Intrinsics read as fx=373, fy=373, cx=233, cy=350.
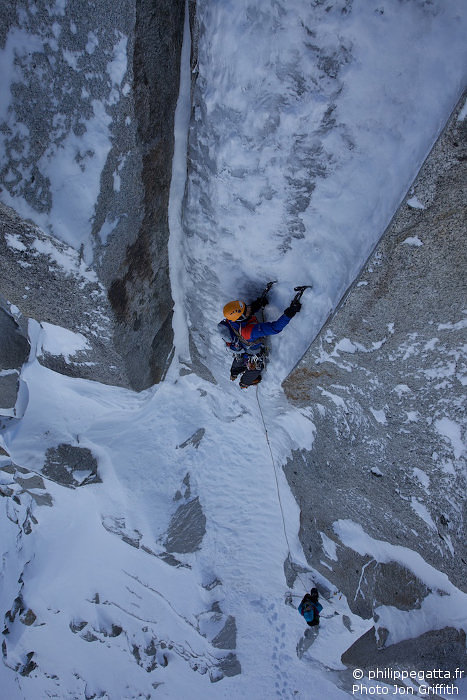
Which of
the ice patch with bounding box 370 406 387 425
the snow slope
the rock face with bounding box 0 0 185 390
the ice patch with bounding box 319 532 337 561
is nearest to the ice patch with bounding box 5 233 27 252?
Answer: the rock face with bounding box 0 0 185 390

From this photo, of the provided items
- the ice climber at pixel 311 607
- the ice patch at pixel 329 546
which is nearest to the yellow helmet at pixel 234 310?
the ice patch at pixel 329 546

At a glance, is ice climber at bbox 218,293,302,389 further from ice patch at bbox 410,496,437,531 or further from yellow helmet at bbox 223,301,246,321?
ice patch at bbox 410,496,437,531

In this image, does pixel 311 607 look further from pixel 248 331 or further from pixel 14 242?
pixel 14 242

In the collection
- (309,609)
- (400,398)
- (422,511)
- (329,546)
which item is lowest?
(309,609)

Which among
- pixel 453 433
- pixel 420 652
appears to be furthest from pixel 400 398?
pixel 420 652

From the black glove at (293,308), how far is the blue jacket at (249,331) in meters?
0.05

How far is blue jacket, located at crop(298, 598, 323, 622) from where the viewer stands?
5.37 metres

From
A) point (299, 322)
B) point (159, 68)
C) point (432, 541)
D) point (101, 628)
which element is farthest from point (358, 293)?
point (101, 628)

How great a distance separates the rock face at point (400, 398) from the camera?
282 cm

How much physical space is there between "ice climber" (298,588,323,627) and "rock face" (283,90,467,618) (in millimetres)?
598

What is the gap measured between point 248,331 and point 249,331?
11mm

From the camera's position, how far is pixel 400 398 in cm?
372

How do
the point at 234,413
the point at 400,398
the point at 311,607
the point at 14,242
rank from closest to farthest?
the point at 14,242 → the point at 400,398 → the point at 234,413 → the point at 311,607

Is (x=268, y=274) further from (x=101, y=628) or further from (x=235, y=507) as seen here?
(x=101, y=628)
